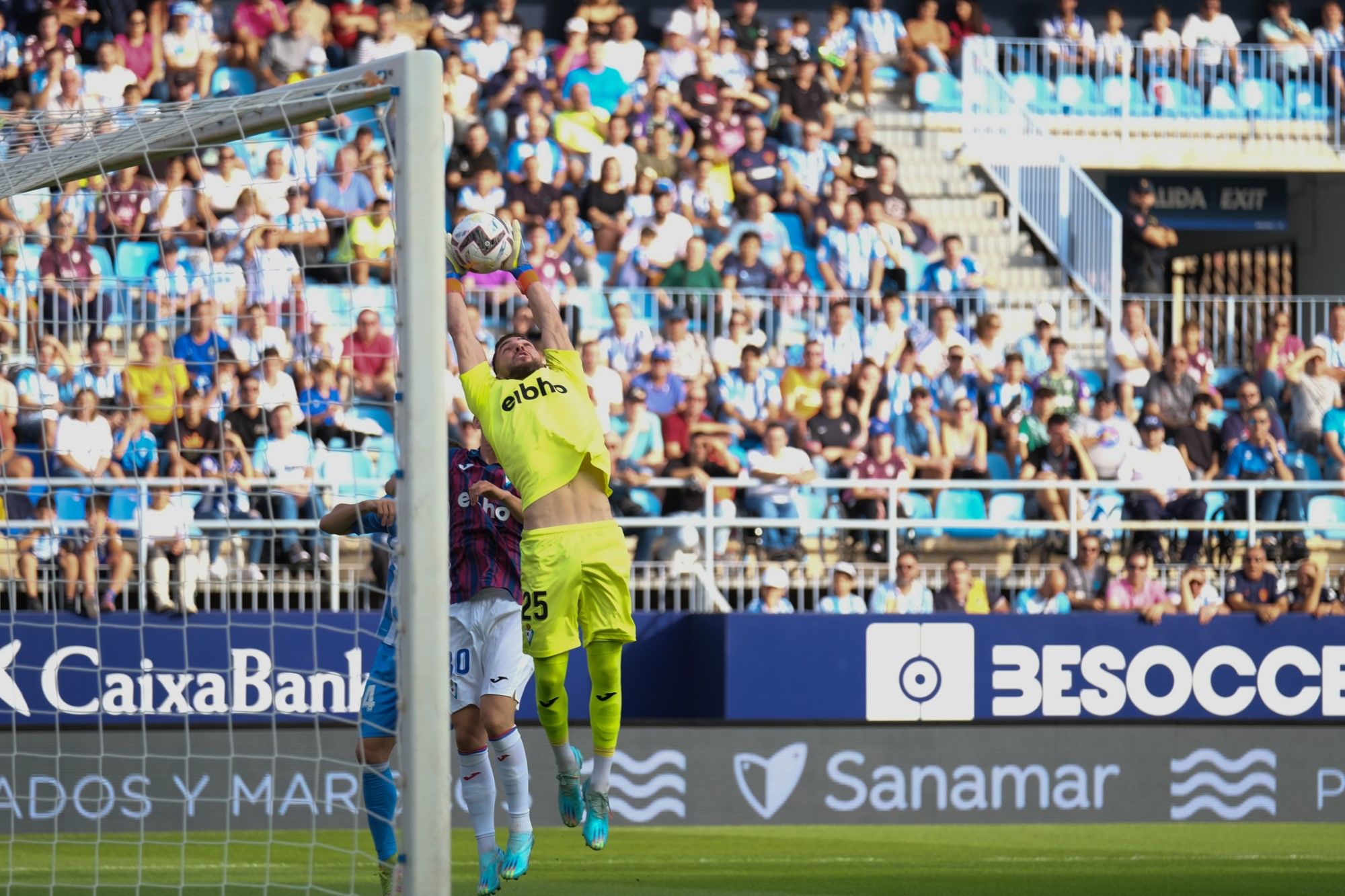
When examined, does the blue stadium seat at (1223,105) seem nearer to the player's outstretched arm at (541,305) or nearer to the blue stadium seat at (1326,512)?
the blue stadium seat at (1326,512)

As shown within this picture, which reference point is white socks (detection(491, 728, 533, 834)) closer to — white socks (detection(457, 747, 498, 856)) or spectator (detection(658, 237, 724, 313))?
white socks (detection(457, 747, 498, 856))

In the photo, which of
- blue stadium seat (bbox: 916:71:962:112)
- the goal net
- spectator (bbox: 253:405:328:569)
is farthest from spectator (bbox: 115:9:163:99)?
blue stadium seat (bbox: 916:71:962:112)

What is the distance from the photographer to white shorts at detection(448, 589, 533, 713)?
8.38 m

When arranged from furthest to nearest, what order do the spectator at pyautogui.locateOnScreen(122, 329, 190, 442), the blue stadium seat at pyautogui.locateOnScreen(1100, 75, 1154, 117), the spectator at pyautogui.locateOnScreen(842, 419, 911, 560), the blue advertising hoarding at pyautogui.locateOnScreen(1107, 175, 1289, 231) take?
the blue advertising hoarding at pyautogui.locateOnScreen(1107, 175, 1289, 231)
the blue stadium seat at pyautogui.locateOnScreen(1100, 75, 1154, 117)
the spectator at pyautogui.locateOnScreen(842, 419, 911, 560)
the spectator at pyautogui.locateOnScreen(122, 329, 190, 442)

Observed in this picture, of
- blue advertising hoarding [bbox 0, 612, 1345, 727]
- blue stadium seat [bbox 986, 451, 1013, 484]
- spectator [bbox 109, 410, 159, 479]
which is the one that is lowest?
blue advertising hoarding [bbox 0, 612, 1345, 727]

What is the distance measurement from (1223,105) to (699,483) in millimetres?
10196

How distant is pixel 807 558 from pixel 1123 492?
2775 mm

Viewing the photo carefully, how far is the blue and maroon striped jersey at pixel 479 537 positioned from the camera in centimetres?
848

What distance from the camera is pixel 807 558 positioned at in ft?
49.0

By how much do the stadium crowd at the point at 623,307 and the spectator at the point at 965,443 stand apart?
0.03 metres

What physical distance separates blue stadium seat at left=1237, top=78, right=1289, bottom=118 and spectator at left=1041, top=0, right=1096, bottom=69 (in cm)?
177

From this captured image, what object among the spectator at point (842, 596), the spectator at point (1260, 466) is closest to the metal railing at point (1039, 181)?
the spectator at point (1260, 466)

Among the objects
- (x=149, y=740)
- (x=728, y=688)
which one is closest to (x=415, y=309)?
(x=149, y=740)

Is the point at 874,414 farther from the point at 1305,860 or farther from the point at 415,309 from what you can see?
the point at 415,309
